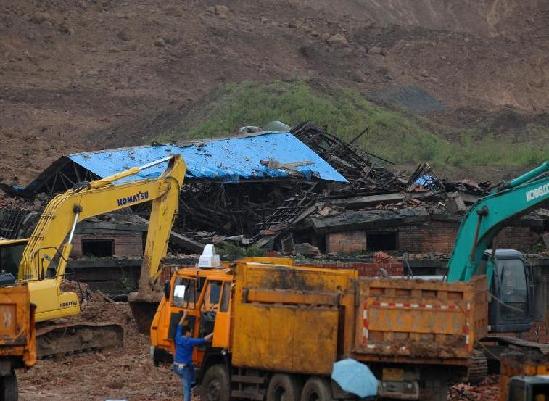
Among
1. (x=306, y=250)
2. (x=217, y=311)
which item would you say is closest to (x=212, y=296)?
(x=217, y=311)

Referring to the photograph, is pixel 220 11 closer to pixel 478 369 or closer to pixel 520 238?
pixel 520 238

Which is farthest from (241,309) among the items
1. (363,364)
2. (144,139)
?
(144,139)

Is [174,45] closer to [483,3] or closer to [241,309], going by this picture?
[483,3]

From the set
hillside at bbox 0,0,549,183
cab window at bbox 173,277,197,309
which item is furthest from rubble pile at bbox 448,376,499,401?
hillside at bbox 0,0,549,183

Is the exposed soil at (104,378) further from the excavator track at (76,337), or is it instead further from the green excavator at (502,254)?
the green excavator at (502,254)

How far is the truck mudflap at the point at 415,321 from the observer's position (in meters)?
13.5

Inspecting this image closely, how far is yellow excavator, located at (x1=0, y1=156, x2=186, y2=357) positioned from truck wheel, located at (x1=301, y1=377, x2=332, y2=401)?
21.7 ft

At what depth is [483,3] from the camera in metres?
81.1

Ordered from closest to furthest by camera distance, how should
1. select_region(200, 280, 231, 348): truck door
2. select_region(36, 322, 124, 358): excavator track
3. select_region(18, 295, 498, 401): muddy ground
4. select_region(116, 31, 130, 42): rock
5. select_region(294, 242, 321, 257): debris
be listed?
1. select_region(200, 280, 231, 348): truck door
2. select_region(18, 295, 498, 401): muddy ground
3. select_region(36, 322, 124, 358): excavator track
4. select_region(294, 242, 321, 257): debris
5. select_region(116, 31, 130, 42): rock

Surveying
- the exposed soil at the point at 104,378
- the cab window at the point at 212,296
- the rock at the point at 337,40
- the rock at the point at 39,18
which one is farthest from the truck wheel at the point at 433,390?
the rock at the point at 337,40

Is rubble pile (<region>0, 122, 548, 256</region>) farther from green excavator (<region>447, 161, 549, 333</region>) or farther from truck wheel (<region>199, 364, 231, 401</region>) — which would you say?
truck wheel (<region>199, 364, 231, 401</region>)

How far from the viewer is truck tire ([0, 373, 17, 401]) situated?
1470cm

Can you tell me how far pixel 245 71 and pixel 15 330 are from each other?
49.2 metres

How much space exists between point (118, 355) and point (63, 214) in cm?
247
